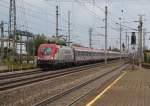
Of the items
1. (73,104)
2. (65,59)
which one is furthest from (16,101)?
(65,59)

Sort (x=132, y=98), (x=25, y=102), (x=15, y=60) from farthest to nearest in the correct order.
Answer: (x=15, y=60), (x=132, y=98), (x=25, y=102)

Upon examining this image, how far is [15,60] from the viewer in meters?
60.4

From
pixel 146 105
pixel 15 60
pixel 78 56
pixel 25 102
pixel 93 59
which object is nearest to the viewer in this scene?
pixel 146 105

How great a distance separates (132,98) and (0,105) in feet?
18.9

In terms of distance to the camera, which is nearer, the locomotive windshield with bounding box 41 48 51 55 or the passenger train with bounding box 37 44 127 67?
the passenger train with bounding box 37 44 127 67

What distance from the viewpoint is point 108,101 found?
1752cm

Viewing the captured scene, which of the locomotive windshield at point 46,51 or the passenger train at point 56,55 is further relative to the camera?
the locomotive windshield at point 46,51

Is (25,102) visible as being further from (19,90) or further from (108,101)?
(19,90)

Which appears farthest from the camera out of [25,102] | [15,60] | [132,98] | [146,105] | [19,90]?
[15,60]

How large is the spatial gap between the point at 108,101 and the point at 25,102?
334 centimetres

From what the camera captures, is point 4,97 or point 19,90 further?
point 19,90

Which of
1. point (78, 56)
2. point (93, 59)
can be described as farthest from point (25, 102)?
point (93, 59)

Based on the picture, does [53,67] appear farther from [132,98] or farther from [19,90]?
[132,98]

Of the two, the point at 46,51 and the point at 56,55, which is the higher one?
the point at 46,51
